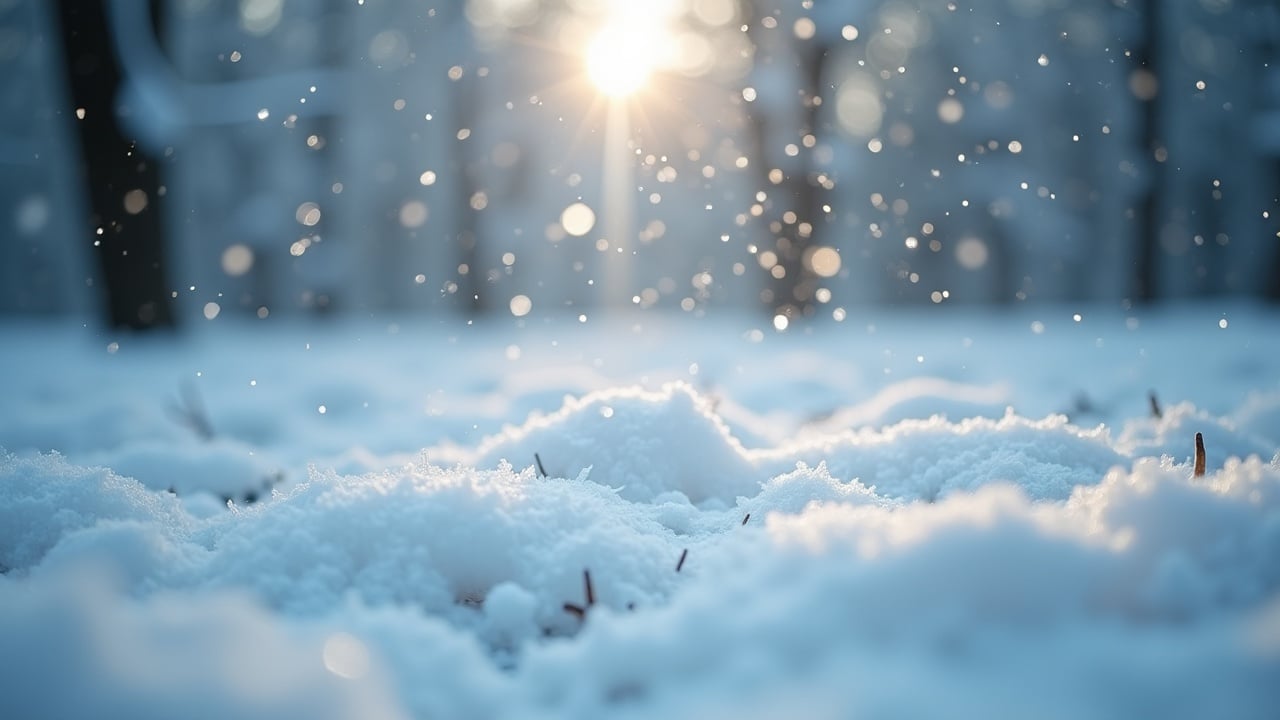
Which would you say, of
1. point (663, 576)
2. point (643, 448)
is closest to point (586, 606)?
point (663, 576)

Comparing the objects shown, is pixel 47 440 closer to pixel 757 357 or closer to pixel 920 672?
pixel 920 672

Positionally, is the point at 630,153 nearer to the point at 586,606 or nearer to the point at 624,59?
the point at 624,59

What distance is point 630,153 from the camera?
45.3 ft

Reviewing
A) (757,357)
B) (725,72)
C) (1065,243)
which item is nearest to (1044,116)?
(1065,243)

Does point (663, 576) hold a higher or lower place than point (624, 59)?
lower

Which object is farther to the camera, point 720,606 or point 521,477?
point 521,477

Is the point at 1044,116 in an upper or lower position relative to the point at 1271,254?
upper

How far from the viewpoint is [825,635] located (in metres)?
0.88

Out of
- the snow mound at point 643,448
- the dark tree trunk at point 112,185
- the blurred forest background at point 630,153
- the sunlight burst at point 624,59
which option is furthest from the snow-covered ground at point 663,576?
the sunlight burst at point 624,59

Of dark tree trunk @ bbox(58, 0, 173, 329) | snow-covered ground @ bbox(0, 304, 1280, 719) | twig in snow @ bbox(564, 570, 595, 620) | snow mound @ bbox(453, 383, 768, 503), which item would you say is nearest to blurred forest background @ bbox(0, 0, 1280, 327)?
dark tree trunk @ bbox(58, 0, 173, 329)

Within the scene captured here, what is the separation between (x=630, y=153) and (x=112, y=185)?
859 cm

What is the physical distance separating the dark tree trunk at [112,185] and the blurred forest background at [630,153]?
2 cm

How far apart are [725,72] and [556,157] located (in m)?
10.8

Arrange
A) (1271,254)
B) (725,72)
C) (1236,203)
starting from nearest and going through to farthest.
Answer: (725,72), (1271,254), (1236,203)
